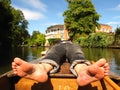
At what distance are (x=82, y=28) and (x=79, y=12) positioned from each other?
8.77 ft

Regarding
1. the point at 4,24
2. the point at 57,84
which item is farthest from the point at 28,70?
the point at 4,24

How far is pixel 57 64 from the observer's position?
3.44 metres

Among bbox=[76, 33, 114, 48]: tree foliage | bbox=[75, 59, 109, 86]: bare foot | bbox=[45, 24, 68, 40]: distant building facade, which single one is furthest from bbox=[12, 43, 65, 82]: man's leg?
bbox=[45, 24, 68, 40]: distant building facade

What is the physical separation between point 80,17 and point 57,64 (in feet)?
135

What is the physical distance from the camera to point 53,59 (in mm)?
3535

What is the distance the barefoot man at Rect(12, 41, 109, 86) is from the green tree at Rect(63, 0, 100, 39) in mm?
38491

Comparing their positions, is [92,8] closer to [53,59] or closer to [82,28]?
[82,28]

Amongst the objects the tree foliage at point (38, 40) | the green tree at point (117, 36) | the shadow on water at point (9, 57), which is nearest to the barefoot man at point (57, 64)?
the shadow on water at point (9, 57)

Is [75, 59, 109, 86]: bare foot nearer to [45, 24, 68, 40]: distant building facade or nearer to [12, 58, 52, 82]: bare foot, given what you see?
[12, 58, 52, 82]: bare foot

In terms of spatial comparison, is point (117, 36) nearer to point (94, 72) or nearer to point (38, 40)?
point (94, 72)

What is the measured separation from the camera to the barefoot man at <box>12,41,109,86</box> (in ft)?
8.53

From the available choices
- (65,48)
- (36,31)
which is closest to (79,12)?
(65,48)

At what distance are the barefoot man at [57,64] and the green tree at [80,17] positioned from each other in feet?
126

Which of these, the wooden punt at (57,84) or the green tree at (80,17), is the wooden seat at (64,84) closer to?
the wooden punt at (57,84)
